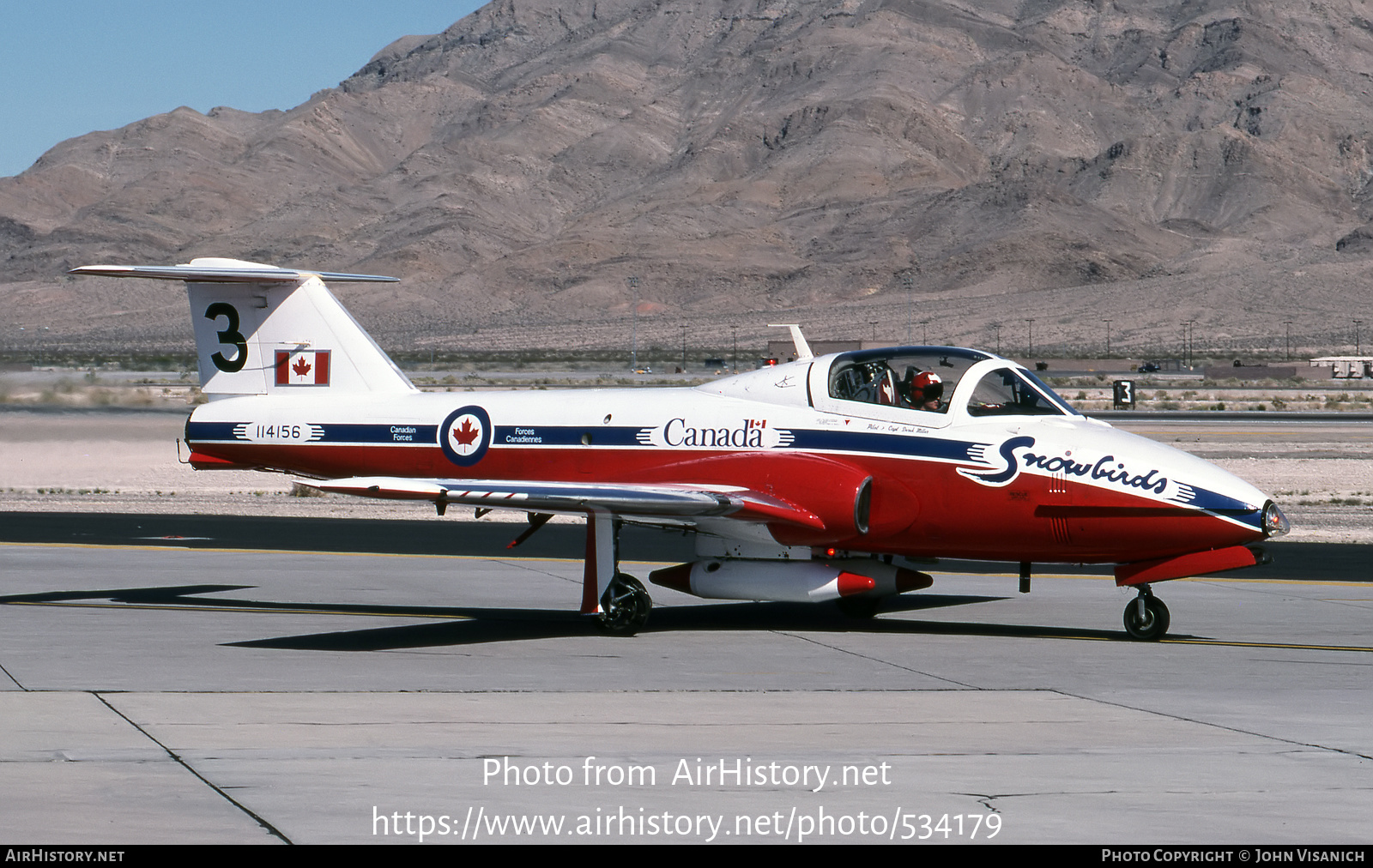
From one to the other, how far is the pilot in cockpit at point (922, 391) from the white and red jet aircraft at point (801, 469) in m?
0.02

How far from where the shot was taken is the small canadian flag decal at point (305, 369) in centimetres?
1930

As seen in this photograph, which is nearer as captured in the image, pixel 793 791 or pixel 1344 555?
pixel 793 791

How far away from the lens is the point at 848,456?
54.8 feet

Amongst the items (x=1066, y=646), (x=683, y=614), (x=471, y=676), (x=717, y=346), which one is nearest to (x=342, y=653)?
(x=471, y=676)

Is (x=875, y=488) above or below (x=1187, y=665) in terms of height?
above

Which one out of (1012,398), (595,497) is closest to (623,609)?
(595,497)

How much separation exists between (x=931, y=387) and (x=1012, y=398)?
793 millimetres

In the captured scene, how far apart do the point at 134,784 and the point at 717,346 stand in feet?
568

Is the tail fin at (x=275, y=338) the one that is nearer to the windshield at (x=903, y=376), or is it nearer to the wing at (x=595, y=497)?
the wing at (x=595, y=497)

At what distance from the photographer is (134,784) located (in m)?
9.60

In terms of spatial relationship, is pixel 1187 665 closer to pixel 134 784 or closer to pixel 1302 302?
pixel 134 784

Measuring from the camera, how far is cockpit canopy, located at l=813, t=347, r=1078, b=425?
16484 mm

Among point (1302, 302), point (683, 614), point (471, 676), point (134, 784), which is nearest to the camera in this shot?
point (134, 784)
